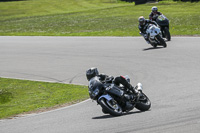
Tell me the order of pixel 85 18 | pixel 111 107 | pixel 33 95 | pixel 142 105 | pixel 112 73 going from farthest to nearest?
pixel 85 18 < pixel 112 73 < pixel 33 95 < pixel 142 105 < pixel 111 107

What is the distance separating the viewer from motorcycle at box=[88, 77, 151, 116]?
33.6ft

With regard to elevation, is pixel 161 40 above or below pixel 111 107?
below

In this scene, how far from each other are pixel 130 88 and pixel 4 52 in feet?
62.0

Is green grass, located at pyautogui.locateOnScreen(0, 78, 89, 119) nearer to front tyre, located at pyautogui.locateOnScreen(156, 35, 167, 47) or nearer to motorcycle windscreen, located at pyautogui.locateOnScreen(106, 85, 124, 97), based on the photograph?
motorcycle windscreen, located at pyautogui.locateOnScreen(106, 85, 124, 97)

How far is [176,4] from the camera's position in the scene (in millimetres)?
55594

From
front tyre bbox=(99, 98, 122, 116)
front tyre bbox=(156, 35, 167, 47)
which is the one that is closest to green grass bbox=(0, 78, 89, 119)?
front tyre bbox=(99, 98, 122, 116)

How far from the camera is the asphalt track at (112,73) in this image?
9.63 metres

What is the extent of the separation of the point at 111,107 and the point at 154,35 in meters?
13.2

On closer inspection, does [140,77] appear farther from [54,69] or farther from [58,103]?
[54,69]

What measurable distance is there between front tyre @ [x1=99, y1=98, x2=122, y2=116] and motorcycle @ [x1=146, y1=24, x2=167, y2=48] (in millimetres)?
12904

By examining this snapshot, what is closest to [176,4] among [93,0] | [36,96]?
[93,0]

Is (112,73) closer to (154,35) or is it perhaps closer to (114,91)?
(154,35)

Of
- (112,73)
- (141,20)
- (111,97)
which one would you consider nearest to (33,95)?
(112,73)

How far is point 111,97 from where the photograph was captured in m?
10.3
